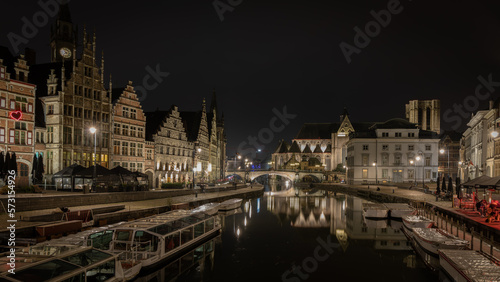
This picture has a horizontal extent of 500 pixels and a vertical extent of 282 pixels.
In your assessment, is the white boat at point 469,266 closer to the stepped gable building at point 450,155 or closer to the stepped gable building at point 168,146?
the stepped gable building at point 168,146

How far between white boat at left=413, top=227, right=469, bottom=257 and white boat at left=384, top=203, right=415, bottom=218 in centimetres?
1133

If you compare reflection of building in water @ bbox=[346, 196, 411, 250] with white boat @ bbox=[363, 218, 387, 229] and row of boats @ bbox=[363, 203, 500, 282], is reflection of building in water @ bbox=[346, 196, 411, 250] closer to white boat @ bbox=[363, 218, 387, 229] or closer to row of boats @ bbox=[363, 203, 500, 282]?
white boat @ bbox=[363, 218, 387, 229]

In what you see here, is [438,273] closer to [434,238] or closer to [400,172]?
[434,238]

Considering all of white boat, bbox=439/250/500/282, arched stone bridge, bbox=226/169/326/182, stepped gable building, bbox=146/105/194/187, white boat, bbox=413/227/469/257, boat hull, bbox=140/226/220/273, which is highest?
stepped gable building, bbox=146/105/194/187

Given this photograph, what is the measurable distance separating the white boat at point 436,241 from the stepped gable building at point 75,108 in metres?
31.2

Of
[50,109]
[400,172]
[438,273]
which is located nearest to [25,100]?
[50,109]

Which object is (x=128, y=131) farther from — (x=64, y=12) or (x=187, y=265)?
(x=187, y=265)

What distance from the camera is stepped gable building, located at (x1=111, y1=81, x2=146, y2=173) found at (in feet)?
153

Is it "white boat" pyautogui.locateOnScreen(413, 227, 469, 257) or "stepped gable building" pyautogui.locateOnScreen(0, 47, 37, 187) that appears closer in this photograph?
"white boat" pyautogui.locateOnScreen(413, 227, 469, 257)

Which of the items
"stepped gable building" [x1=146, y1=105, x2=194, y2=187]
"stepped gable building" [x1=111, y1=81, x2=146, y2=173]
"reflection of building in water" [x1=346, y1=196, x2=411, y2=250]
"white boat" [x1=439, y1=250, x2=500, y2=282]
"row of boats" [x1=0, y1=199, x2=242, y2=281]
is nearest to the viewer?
"row of boats" [x1=0, y1=199, x2=242, y2=281]

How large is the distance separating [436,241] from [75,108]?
1408 inches

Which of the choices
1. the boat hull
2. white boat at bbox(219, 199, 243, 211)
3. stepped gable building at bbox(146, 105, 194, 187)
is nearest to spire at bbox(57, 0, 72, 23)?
stepped gable building at bbox(146, 105, 194, 187)

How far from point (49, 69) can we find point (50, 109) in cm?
601

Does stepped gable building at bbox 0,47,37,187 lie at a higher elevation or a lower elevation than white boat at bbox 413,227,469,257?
higher
